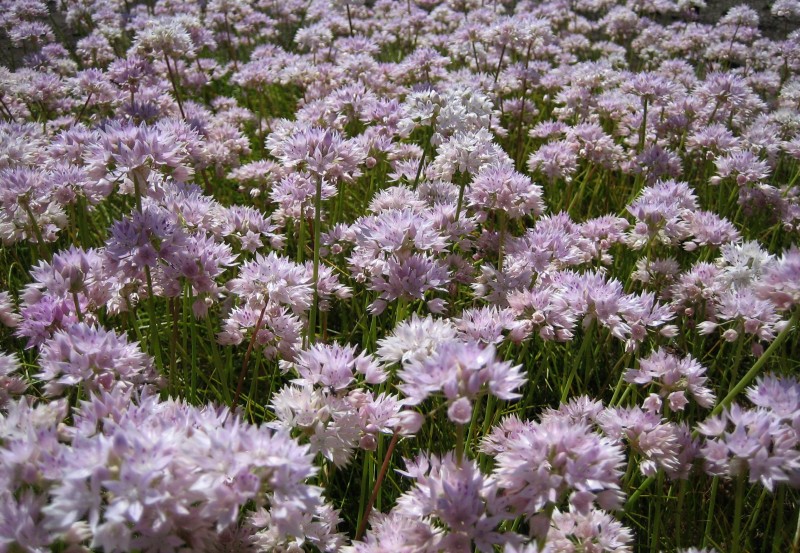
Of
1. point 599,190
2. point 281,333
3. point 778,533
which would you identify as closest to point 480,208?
point 281,333

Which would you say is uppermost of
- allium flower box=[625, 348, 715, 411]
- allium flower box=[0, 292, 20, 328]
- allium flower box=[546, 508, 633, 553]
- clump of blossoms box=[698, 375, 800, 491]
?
clump of blossoms box=[698, 375, 800, 491]

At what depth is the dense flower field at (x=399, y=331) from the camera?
4.96ft

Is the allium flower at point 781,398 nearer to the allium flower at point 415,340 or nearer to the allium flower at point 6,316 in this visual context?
the allium flower at point 415,340

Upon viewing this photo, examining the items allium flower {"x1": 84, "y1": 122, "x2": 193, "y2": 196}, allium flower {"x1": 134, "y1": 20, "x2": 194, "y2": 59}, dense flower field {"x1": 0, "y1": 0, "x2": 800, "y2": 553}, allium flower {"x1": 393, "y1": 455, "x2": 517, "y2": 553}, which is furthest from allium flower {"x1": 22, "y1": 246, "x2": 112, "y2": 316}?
allium flower {"x1": 134, "y1": 20, "x2": 194, "y2": 59}

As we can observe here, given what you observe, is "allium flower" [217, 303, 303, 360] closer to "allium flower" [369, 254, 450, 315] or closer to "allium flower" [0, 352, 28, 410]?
"allium flower" [369, 254, 450, 315]

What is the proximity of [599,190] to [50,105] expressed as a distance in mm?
4958

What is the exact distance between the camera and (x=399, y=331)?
1910 mm

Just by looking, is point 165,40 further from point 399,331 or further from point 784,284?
point 784,284

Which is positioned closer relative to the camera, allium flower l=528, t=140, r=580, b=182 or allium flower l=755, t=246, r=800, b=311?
allium flower l=755, t=246, r=800, b=311

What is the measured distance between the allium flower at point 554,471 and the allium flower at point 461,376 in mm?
166

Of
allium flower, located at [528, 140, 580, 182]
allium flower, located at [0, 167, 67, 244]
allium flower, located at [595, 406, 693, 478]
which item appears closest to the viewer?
allium flower, located at [595, 406, 693, 478]

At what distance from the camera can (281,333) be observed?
2.64 metres

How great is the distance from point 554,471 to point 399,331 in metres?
0.62

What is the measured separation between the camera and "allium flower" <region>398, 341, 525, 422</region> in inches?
59.5
